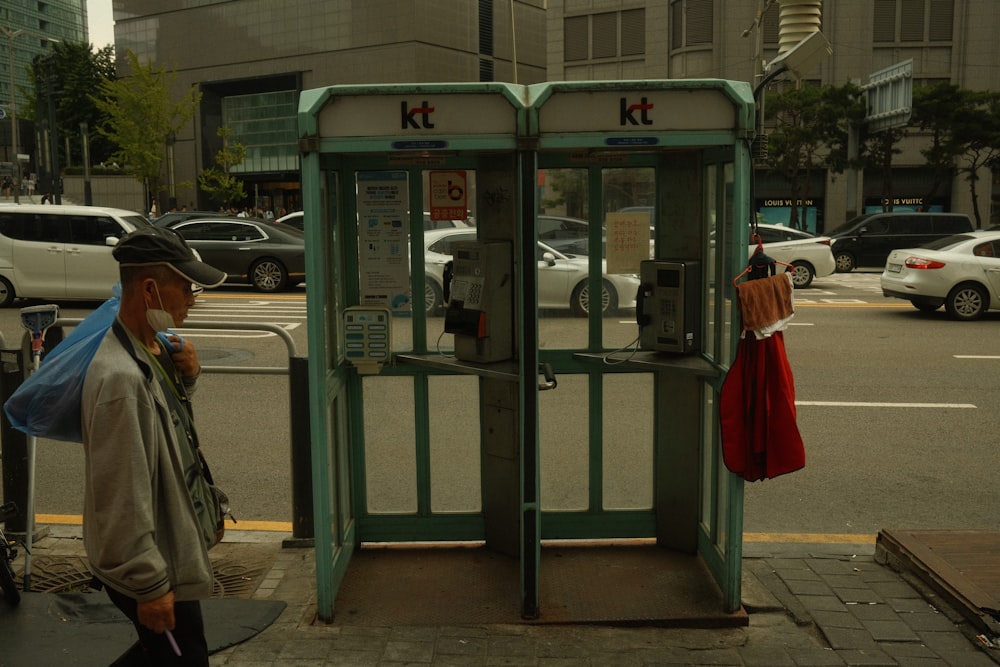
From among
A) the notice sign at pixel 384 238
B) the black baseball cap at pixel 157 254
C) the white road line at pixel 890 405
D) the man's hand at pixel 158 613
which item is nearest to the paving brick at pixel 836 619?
the notice sign at pixel 384 238

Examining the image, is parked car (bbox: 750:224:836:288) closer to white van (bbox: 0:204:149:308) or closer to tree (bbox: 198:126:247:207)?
white van (bbox: 0:204:149:308)

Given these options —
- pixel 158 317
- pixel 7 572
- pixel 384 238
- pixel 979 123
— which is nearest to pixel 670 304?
pixel 384 238

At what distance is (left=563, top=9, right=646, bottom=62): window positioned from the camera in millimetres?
45500

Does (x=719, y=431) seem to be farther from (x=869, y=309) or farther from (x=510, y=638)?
(x=869, y=309)

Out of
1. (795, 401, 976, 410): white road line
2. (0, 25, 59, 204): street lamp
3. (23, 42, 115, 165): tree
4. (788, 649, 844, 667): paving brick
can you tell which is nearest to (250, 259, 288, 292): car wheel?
(0, 25, 59, 204): street lamp

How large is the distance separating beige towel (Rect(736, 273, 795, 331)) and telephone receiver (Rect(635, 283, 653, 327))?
757 mm

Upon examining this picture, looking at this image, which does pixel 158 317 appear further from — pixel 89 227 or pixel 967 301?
pixel 89 227

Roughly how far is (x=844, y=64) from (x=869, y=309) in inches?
1157

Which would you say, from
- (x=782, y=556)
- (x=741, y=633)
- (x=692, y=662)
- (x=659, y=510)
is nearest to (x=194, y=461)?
(x=692, y=662)

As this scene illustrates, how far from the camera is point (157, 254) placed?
114 inches

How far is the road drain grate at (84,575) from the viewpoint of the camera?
4852 mm

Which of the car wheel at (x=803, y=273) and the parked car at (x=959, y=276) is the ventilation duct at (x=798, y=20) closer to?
the parked car at (x=959, y=276)

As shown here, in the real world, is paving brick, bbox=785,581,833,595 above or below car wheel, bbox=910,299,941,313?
below

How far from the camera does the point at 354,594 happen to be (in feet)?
15.8
